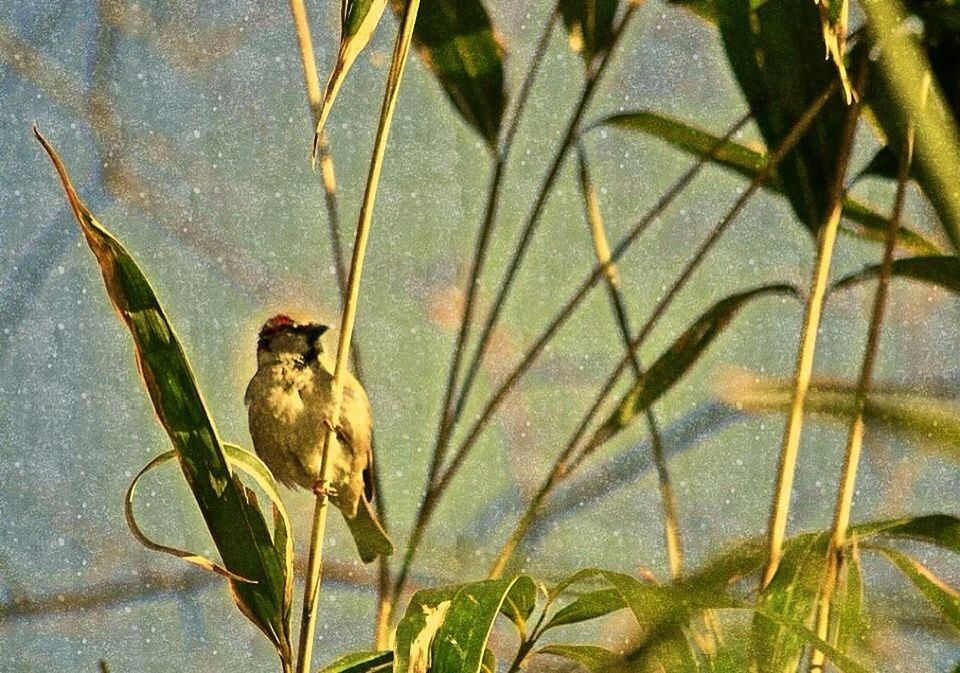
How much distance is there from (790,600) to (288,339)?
0.62 meters

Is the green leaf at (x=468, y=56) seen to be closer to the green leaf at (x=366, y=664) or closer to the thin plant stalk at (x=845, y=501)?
the thin plant stalk at (x=845, y=501)

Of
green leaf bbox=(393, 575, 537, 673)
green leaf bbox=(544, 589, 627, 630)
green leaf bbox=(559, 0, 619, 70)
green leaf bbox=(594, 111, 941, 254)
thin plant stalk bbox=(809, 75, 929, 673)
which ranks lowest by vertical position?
green leaf bbox=(393, 575, 537, 673)

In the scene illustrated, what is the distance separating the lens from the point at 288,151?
1.18m

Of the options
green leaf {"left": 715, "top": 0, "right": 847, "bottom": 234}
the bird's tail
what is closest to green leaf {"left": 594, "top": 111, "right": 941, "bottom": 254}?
green leaf {"left": 715, "top": 0, "right": 847, "bottom": 234}

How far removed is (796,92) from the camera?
86 centimetres

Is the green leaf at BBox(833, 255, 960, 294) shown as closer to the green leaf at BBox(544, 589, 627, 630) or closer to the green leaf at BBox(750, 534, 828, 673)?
the green leaf at BBox(750, 534, 828, 673)

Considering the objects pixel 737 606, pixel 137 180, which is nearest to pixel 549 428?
pixel 137 180

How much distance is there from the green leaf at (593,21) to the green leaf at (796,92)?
127mm

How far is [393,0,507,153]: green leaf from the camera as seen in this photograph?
0.95 m

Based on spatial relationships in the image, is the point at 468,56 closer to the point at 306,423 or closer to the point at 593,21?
the point at 593,21

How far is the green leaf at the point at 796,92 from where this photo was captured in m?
0.85

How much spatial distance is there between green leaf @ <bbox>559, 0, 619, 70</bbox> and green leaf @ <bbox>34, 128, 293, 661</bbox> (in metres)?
0.52

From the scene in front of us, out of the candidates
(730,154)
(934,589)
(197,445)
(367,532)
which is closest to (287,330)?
(367,532)

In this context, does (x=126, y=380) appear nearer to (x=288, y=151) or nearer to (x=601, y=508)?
(x=288, y=151)
